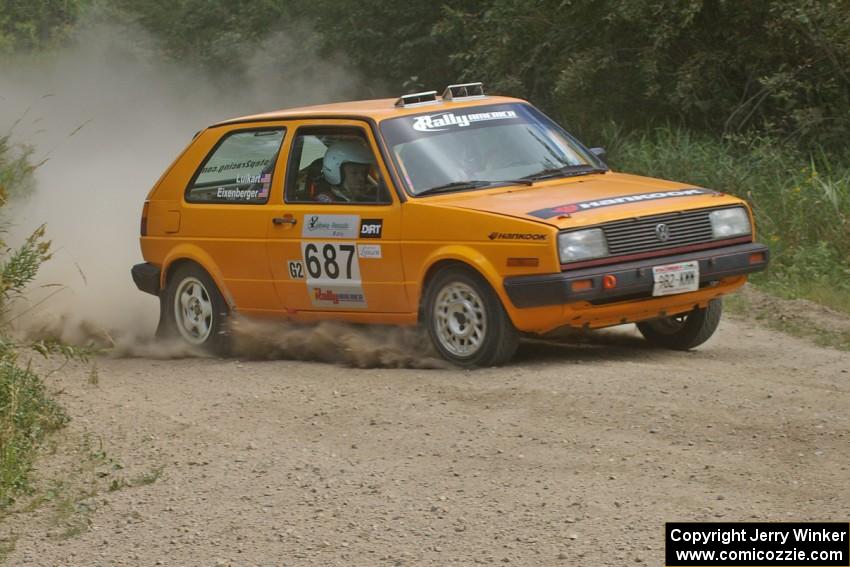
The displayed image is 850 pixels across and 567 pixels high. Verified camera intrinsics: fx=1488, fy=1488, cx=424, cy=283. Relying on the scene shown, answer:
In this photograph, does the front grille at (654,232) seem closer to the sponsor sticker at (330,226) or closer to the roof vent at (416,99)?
the sponsor sticker at (330,226)

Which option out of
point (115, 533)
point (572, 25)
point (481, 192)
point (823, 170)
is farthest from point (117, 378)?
point (572, 25)

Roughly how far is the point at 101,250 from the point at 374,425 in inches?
294

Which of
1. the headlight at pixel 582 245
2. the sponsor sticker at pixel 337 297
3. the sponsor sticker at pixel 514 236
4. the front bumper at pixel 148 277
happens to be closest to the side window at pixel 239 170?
the front bumper at pixel 148 277

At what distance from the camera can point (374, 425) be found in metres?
7.41

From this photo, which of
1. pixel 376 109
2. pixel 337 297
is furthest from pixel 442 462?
pixel 376 109

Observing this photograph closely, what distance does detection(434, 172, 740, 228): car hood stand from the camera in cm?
832

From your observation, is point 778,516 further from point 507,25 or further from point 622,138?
point 507,25

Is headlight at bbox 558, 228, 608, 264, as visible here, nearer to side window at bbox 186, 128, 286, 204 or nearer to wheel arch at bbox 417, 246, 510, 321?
wheel arch at bbox 417, 246, 510, 321

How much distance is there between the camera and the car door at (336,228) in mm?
9078

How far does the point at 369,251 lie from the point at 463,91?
1.54 metres

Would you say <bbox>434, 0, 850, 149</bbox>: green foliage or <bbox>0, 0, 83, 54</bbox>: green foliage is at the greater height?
<bbox>0, 0, 83, 54</bbox>: green foliage

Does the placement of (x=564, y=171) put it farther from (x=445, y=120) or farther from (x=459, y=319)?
(x=459, y=319)

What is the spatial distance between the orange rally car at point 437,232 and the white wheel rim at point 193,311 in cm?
1

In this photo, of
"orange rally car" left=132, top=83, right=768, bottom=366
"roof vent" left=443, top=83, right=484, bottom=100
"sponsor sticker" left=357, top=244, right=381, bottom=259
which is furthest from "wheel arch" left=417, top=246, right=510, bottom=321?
"roof vent" left=443, top=83, right=484, bottom=100
